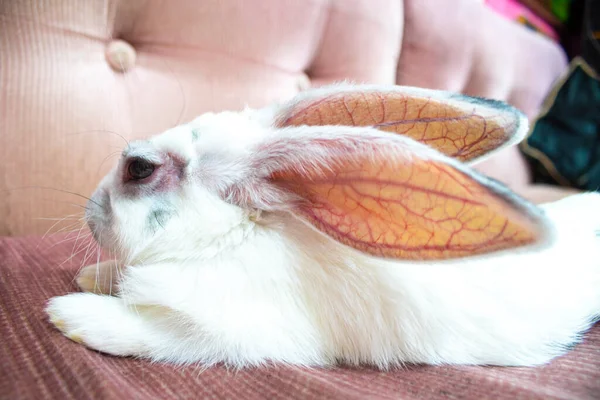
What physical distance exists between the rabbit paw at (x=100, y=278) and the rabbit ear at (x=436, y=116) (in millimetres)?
361

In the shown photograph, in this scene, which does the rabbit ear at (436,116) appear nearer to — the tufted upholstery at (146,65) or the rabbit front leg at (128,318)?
the rabbit front leg at (128,318)

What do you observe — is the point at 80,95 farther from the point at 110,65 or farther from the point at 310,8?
the point at 310,8

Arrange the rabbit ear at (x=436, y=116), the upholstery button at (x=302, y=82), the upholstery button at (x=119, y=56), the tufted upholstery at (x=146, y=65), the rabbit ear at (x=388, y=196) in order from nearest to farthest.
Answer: the rabbit ear at (x=388, y=196) → the rabbit ear at (x=436, y=116) → the tufted upholstery at (x=146, y=65) → the upholstery button at (x=119, y=56) → the upholstery button at (x=302, y=82)

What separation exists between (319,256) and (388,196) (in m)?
0.12

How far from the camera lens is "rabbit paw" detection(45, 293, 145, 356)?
1.60ft

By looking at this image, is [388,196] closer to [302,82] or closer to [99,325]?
[99,325]

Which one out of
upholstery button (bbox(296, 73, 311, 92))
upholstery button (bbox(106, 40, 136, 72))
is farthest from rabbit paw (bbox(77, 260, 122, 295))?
upholstery button (bbox(296, 73, 311, 92))

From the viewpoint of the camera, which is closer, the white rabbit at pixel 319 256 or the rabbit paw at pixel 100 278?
the white rabbit at pixel 319 256

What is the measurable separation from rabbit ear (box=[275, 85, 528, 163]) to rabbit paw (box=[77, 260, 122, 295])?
361 millimetres

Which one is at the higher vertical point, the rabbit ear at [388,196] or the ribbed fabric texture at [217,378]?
the rabbit ear at [388,196]

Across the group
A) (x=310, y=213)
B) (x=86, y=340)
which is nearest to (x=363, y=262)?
(x=310, y=213)

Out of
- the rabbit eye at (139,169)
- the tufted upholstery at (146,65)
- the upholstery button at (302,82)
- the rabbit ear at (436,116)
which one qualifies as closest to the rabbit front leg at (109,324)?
the rabbit eye at (139,169)

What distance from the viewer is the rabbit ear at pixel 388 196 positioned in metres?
0.41

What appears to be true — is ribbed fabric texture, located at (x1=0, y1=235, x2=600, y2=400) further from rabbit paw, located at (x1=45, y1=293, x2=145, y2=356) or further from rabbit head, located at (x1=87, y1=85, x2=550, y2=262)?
rabbit head, located at (x1=87, y1=85, x2=550, y2=262)
